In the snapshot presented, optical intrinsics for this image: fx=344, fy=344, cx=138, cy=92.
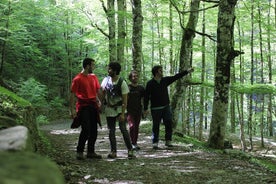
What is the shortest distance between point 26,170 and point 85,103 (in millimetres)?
5571

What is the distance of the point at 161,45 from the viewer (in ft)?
62.9

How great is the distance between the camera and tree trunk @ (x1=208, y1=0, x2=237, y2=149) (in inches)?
371

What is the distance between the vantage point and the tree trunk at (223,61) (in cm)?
941

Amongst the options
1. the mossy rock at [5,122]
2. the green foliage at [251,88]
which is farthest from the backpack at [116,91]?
the green foliage at [251,88]

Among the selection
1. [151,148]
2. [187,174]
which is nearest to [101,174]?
[187,174]

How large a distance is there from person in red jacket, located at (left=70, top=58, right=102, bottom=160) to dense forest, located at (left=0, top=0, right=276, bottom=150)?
3919mm

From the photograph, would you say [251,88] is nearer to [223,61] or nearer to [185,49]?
[185,49]

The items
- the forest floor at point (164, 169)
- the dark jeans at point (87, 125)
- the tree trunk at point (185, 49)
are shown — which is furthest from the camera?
the tree trunk at point (185, 49)

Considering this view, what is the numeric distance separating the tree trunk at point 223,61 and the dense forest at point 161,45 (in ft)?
0.09

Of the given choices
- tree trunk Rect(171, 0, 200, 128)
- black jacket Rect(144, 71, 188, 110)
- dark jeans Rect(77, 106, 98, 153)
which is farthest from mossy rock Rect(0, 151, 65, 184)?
tree trunk Rect(171, 0, 200, 128)

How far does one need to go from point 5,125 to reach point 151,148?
5.23 meters

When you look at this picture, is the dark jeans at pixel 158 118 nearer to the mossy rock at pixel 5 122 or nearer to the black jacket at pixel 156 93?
the black jacket at pixel 156 93

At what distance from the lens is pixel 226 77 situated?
9.60 metres

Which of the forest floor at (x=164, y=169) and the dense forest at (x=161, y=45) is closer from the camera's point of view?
the forest floor at (x=164, y=169)
